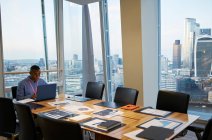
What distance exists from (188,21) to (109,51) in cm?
190

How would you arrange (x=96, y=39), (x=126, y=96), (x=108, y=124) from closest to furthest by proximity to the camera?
(x=108, y=124), (x=126, y=96), (x=96, y=39)

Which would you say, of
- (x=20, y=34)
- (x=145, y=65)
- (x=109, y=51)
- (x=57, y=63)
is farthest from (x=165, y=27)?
(x=20, y=34)

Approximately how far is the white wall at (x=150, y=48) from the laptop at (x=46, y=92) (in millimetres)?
1740

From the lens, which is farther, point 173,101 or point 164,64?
point 164,64

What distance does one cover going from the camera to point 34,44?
502 cm

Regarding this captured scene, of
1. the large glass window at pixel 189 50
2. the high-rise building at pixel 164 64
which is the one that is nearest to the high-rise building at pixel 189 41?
the large glass window at pixel 189 50

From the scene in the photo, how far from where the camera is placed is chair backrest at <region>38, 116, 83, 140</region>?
1627mm

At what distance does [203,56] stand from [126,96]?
6.11ft

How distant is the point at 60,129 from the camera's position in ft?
5.52

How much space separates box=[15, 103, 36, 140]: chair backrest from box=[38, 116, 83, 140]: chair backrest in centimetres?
56

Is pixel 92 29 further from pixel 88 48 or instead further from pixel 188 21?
pixel 188 21

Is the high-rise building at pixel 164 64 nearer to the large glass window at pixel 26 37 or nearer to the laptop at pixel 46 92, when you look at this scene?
the laptop at pixel 46 92

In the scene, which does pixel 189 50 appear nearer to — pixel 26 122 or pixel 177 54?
pixel 177 54

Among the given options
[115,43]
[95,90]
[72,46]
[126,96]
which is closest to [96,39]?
[115,43]
